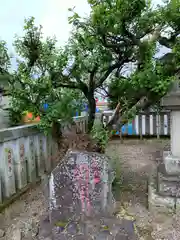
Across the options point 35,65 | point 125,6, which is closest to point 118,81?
point 125,6

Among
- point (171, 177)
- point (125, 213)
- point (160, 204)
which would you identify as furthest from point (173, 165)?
point (125, 213)

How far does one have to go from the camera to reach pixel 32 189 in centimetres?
323

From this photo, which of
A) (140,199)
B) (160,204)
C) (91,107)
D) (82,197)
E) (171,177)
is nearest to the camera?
(82,197)

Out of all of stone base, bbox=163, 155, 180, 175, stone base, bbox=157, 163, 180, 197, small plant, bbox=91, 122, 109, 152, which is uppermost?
small plant, bbox=91, 122, 109, 152

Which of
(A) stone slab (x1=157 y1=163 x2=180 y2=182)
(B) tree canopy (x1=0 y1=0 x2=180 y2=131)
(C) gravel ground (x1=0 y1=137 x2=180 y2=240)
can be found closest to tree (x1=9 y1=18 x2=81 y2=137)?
(B) tree canopy (x1=0 y1=0 x2=180 y2=131)

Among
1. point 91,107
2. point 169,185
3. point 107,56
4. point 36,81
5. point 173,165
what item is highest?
point 107,56

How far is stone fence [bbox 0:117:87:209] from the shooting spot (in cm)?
270

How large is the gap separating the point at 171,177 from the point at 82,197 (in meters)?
1.15

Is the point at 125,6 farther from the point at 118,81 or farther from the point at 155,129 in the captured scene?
the point at 155,129

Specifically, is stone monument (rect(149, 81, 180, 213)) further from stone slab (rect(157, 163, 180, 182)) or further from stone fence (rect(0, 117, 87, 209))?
stone fence (rect(0, 117, 87, 209))

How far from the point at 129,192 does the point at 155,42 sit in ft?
6.79

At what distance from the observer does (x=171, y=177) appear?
252 cm

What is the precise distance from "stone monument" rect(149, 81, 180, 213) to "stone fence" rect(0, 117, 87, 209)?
1190 mm

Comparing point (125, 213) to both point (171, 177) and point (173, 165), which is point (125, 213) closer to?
point (171, 177)
